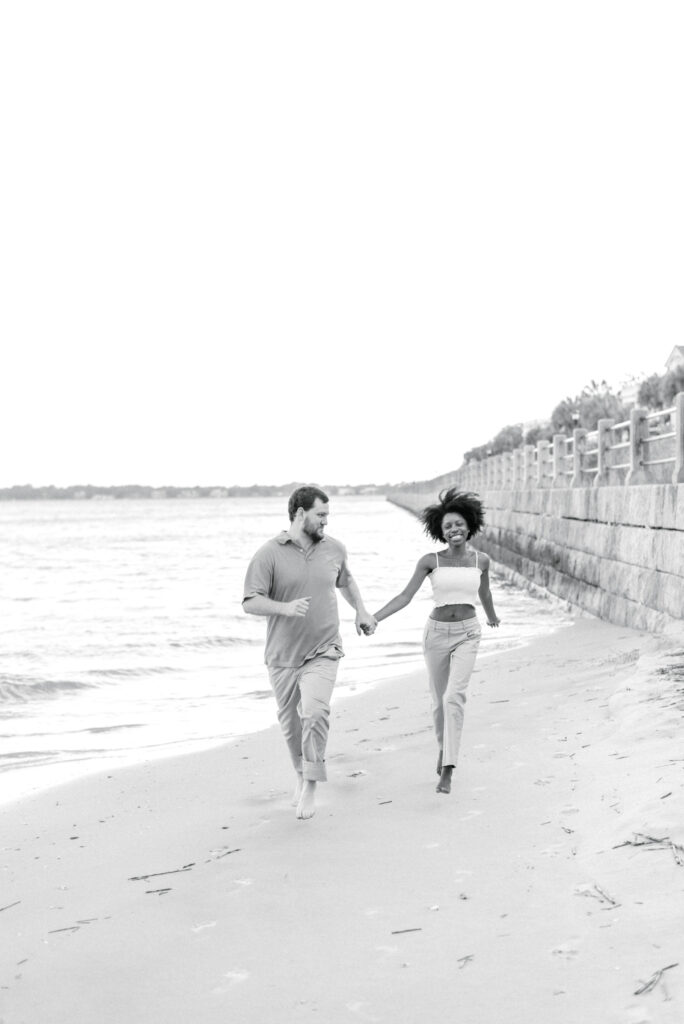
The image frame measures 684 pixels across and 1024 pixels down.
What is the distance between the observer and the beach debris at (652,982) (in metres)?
3.35

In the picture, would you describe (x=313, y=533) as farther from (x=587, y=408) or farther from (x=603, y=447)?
(x=587, y=408)

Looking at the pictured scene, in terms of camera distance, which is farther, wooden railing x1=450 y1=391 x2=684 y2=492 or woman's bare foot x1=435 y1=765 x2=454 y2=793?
wooden railing x1=450 y1=391 x2=684 y2=492

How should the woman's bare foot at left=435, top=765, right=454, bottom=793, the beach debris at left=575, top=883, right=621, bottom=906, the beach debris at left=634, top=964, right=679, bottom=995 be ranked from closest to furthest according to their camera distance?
the beach debris at left=634, top=964, right=679, bottom=995, the beach debris at left=575, top=883, right=621, bottom=906, the woman's bare foot at left=435, top=765, right=454, bottom=793

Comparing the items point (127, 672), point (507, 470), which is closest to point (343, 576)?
point (127, 672)

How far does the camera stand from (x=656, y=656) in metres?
8.66

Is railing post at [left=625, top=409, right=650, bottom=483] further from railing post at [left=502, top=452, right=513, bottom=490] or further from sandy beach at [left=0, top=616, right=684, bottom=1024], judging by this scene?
railing post at [left=502, top=452, right=513, bottom=490]

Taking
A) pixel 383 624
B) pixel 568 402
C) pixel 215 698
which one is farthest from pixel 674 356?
pixel 215 698

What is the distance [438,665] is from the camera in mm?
6215

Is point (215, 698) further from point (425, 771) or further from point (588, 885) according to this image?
point (588, 885)

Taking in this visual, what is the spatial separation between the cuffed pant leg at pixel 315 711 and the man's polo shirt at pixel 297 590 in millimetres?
83

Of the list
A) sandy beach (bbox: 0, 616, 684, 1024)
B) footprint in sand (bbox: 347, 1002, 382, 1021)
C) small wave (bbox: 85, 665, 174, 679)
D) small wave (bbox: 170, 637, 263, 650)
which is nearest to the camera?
footprint in sand (bbox: 347, 1002, 382, 1021)

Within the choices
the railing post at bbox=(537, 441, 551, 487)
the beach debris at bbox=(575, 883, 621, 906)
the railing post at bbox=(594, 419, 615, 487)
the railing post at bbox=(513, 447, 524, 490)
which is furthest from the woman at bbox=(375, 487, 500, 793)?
the railing post at bbox=(513, 447, 524, 490)

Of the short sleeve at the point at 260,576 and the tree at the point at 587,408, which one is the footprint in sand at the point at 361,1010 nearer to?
the short sleeve at the point at 260,576

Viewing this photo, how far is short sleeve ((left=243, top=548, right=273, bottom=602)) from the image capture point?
5.61 m
